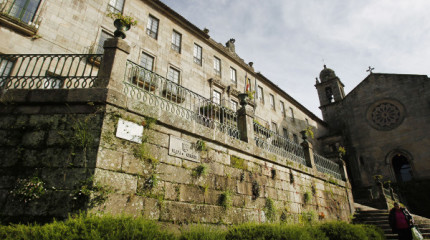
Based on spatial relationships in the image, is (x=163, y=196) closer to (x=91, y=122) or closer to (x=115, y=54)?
(x=91, y=122)

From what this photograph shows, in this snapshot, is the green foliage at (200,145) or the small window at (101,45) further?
the small window at (101,45)

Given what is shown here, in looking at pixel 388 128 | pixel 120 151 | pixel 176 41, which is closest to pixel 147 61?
pixel 176 41

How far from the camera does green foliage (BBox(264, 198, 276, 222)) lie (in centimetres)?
658

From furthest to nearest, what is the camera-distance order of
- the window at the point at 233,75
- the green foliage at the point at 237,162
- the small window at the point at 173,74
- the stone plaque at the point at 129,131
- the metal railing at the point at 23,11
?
the window at the point at 233,75 < the small window at the point at 173,74 < the metal railing at the point at 23,11 < the green foliage at the point at 237,162 < the stone plaque at the point at 129,131

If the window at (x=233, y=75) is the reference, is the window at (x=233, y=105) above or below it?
below

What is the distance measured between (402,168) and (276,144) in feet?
61.0

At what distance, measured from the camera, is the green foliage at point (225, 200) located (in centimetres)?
550

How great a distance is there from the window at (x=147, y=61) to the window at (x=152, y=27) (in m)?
1.56

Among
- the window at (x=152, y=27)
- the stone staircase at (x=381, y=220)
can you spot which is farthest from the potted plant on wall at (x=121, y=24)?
the stone staircase at (x=381, y=220)

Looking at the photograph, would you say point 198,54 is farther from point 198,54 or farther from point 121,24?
point 121,24

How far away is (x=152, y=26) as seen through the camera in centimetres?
1389

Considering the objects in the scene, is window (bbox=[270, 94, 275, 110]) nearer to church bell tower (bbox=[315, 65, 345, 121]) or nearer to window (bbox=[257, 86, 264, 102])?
window (bbox=[257, 86, 264, 102])

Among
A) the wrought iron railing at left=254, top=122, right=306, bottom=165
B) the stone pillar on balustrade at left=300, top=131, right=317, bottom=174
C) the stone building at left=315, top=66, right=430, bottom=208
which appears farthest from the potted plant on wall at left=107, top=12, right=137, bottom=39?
the stone building at left=315, top=66, right=430, bottom=208

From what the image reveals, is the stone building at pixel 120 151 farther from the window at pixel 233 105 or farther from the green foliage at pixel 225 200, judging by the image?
the window at pixel 233 105
